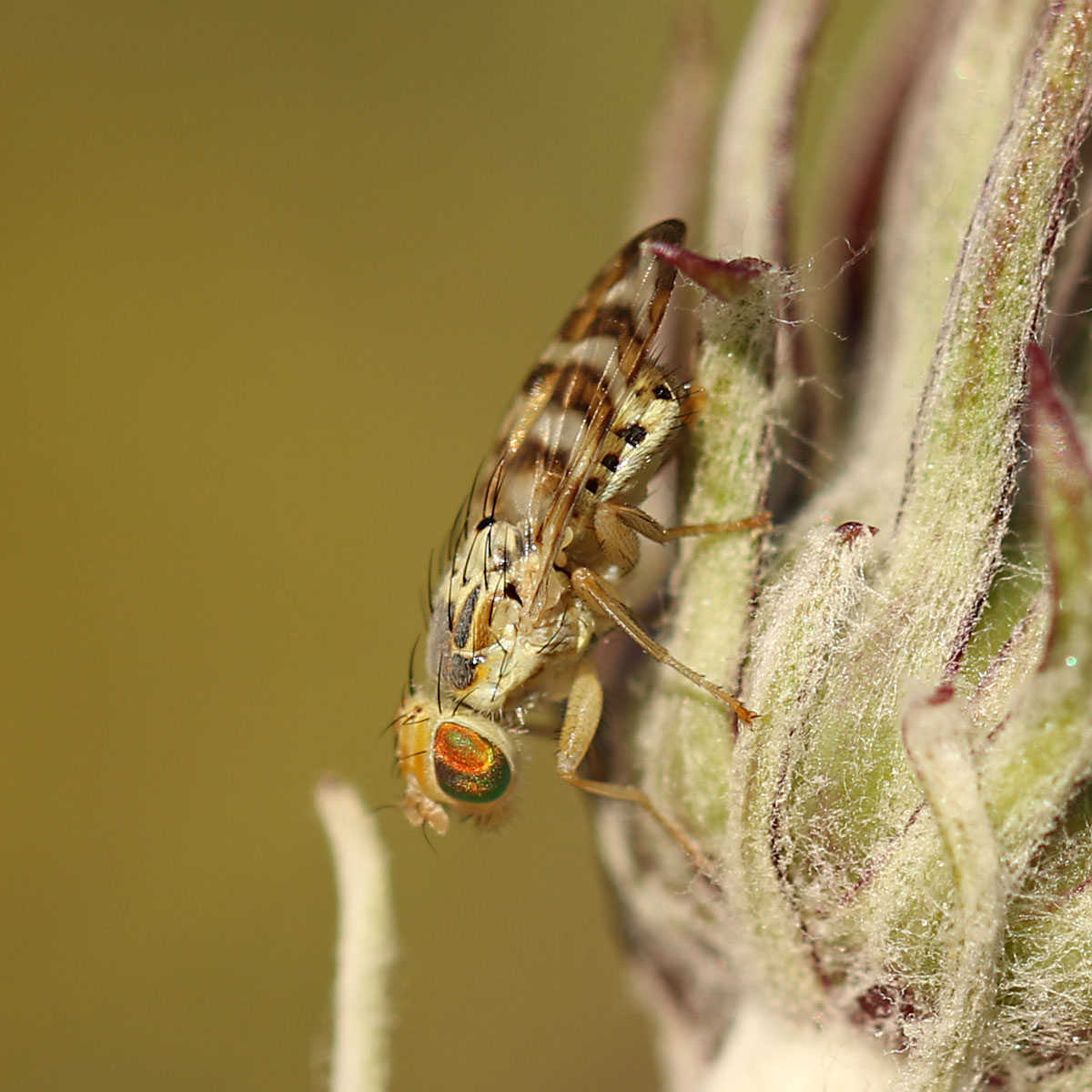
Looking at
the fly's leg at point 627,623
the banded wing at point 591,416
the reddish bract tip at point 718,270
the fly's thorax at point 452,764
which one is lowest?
the fly's thorax at point 452,764

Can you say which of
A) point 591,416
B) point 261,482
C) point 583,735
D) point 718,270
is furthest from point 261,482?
point 718,270

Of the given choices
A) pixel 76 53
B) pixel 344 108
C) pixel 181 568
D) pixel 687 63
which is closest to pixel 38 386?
pixel 181 568

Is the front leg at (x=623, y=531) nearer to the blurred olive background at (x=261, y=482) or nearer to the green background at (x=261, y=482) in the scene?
the green background at (x=261, y=482)

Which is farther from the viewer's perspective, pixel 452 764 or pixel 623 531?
pixel 623 531

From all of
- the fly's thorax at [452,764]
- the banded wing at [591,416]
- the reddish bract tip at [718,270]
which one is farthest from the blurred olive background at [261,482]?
the reddish bract tip at [718,270]

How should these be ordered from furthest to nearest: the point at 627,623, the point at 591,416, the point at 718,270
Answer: the point at 591,416 < the point at 627,623 < the point at 718,270

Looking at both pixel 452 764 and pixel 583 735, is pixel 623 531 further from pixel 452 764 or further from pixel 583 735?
pixel 452 764

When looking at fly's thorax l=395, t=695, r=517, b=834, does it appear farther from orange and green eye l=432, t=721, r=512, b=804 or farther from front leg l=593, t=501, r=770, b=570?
front leg l=593, t=501, r=770, b=570

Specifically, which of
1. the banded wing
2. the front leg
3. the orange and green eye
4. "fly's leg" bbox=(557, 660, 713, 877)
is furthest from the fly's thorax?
the front leg
